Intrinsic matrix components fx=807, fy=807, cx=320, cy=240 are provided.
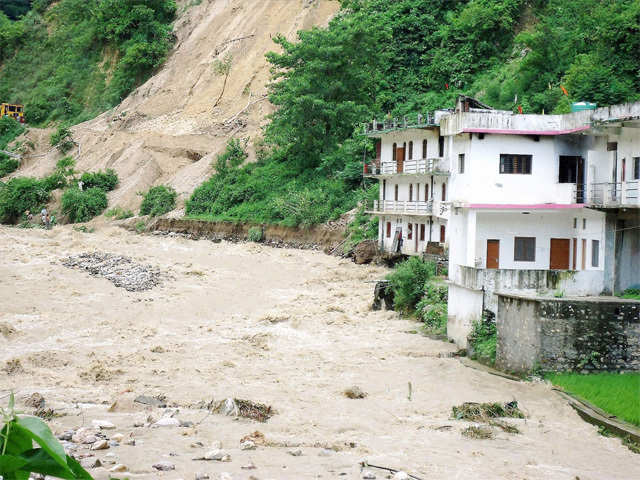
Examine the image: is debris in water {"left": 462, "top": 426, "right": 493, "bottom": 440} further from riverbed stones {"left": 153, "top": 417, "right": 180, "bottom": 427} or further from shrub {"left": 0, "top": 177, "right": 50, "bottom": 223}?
shrub {"left": 0, "top": 177, "right": 50, "bottom": 223}

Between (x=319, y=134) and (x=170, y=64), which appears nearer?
(x=319, y=134)

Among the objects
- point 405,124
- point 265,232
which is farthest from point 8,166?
point 405,124

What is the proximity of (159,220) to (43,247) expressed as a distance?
13.3m

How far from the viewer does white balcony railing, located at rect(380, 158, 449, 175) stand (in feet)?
127

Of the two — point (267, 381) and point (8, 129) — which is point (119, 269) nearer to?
point (267, 381)

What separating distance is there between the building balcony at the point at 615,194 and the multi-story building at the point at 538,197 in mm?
37

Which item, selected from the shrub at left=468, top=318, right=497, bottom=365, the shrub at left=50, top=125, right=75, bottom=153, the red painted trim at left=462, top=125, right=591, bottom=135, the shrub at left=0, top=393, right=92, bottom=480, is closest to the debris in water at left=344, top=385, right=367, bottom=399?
the shrub at left=468, top=318, right=497, bottom=365

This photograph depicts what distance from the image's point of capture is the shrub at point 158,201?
203 ft

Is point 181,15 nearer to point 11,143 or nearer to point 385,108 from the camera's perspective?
point 11,143

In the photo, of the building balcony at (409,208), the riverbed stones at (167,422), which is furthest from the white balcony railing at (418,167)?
the riverbed stones at (167,422)

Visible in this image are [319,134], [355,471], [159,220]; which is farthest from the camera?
[159,220]

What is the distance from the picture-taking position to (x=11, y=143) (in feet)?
271

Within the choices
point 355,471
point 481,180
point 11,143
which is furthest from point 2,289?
point 11,143

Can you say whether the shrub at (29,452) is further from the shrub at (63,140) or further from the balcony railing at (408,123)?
the shrub at (63,140)
